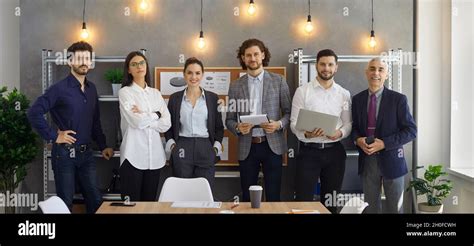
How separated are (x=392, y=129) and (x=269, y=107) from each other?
81 cm

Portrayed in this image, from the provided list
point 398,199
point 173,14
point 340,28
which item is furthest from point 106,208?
point 340,28

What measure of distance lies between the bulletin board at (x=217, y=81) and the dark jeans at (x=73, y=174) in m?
0.90

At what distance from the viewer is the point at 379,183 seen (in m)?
3.32

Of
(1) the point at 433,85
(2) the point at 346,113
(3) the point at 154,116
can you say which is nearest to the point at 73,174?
(3) the point at 154,116

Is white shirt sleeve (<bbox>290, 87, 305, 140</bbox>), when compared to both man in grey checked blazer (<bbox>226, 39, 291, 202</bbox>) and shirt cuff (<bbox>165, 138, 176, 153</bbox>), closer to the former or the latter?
man in grey checked blazer (<bbox>226, 39, 291, 202</bbox>)

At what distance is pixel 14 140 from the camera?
3688mm

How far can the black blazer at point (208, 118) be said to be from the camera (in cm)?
339

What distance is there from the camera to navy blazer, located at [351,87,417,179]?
3.21 metres

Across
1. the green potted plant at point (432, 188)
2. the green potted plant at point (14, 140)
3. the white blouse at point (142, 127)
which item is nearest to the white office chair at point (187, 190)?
the white blouse at point (142, 127)

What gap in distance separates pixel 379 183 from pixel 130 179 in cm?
161

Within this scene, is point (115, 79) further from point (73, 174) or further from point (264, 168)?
point (264, 168)

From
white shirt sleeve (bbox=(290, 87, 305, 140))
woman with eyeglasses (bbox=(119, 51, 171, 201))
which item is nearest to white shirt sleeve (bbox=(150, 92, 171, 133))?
woman with eyeglasses (bbox=(119, 51, 171, 201))
